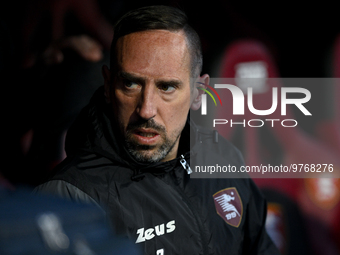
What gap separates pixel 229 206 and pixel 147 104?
1.83 ft

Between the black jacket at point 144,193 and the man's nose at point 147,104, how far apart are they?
0.13 m

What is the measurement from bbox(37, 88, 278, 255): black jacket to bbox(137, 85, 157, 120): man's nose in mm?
131

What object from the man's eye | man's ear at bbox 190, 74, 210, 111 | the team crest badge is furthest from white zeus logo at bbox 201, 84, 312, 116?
the man's eye

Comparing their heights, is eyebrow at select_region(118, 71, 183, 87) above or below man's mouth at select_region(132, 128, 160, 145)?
above

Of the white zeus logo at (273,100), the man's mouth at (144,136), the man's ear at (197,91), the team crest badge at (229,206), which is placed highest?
the man's ear at (197,91)

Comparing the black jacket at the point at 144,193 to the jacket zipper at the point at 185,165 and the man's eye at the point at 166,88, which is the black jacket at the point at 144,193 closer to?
the jacket zipper at the point at 185,165

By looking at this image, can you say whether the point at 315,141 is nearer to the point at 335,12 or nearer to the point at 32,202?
the point at 335,12

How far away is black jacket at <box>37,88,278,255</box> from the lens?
1019mm

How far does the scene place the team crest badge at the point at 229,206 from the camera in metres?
1.27

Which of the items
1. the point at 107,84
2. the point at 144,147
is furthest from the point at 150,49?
the point at 144,147

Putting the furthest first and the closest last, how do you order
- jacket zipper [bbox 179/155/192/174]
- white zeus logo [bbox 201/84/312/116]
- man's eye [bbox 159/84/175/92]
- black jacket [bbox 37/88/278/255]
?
1. white zeus logo [bbox 201/84/312/116]
2. jacket zipper [bbox 179/155/192/174]
3. man's eye [bbox 159/84/175/92]
4. black jacket [bbox 37/88/278/255]

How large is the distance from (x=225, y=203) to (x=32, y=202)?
37.2 inches

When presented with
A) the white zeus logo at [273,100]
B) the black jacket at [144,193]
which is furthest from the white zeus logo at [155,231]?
the white zeus logo at [273,100]

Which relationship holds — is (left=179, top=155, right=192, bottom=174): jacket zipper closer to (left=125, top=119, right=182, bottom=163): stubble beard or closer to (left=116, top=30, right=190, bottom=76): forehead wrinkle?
(left=125, top=119, right=182, bottom=163): stubble beard
